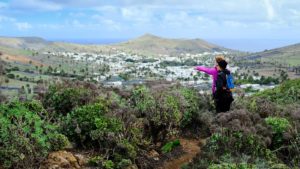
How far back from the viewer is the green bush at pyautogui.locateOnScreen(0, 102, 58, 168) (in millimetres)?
6566

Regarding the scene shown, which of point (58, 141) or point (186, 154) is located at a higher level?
point (58, 141)

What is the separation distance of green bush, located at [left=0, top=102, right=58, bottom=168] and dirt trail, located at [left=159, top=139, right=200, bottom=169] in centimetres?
263

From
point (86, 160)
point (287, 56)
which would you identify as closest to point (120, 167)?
point (86, 160)

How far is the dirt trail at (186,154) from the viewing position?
8878 mm

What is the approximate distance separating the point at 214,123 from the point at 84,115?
2843 mm

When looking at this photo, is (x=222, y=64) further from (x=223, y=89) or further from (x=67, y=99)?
(x=67, y=99)

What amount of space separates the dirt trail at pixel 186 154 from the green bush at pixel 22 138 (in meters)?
2.63

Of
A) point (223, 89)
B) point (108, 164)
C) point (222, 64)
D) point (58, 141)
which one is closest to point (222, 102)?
point (223, 89)

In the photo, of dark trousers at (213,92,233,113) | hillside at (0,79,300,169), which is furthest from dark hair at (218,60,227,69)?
hillside at (0,79,300,169)

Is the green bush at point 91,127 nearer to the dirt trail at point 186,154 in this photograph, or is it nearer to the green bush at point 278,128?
the dirt trail at point 186,154

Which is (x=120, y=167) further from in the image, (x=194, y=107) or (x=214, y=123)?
(x=194, y=107)

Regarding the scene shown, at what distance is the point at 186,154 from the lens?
382 inches

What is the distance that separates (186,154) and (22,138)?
13.7 ft

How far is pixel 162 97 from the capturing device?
966 centimetres
